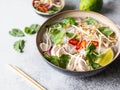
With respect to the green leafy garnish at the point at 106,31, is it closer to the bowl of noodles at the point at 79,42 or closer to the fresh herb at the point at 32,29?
the bowl of noodles at the point at 79,42

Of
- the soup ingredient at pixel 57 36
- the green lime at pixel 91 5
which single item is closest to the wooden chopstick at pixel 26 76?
the soup ingredient at pixel 57 36

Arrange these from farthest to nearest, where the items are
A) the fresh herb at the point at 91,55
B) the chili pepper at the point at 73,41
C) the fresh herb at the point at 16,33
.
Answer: the fresh herb at the point at 16,33 → the chili pepper at the point at 73,41 → the fresh herb at the point at 91,55

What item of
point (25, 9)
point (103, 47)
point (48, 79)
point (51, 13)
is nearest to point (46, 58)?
point (48, 79)

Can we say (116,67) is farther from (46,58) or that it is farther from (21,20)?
(21,20)

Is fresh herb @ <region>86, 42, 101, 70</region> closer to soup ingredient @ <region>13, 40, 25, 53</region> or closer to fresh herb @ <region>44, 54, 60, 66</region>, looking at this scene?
fresh herb @ <region>44, 54, 60, 66</region>

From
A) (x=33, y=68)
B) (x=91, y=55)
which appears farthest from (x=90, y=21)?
(x=33, y=68)
